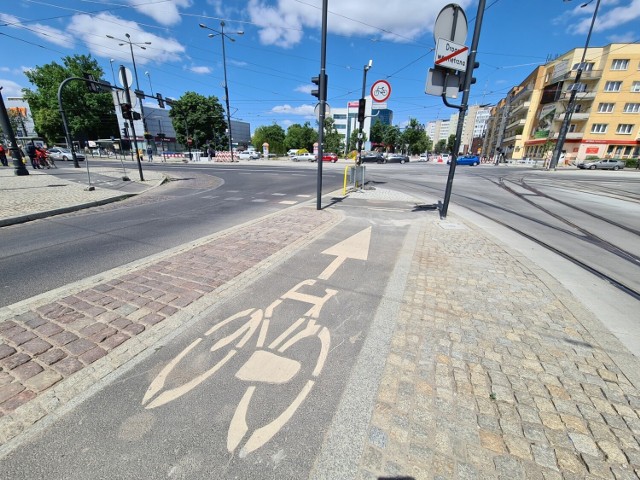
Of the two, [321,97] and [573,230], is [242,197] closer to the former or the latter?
[321,97]

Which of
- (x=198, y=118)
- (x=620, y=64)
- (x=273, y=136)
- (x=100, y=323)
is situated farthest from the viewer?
(x=273, y=136)

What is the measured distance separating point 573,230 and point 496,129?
9183cm

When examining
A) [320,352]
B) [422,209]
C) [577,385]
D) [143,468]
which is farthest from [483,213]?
[143,468]

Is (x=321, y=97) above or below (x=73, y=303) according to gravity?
above

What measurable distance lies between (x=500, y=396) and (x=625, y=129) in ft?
210

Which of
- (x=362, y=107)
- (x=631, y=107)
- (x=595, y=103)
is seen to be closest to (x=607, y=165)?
(x=595, y=103)

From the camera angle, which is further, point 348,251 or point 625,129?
point 625,129

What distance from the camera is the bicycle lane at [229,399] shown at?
1.60 metres

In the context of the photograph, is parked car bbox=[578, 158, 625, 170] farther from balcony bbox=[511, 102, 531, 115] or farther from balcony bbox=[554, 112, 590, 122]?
balcony bbox=[511, 102, 531, 115]

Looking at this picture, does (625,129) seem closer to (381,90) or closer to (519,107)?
(519,107)

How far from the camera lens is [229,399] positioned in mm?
2031

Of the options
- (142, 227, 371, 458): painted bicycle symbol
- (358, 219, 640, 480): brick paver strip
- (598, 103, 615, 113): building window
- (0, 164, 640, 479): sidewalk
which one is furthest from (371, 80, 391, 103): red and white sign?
(598, 103, 615, 113): building window

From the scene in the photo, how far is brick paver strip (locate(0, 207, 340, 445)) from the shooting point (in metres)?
2.09

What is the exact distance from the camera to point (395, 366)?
2365 mm
